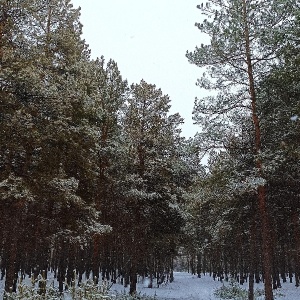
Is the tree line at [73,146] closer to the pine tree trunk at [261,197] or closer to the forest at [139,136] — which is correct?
the forest at [139,136]

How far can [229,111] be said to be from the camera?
1673cm

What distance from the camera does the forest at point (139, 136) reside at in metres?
12.5

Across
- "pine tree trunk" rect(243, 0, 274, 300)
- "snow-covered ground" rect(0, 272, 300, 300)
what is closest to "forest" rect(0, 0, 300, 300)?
"pine tree trunk" rect(243, 0, 274, 300)

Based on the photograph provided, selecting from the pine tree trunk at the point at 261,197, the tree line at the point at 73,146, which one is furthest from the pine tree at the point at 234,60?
the tree line at the point at 73,146

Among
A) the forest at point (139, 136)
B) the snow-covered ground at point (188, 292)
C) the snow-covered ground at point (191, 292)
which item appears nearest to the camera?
the forest at point (139, 136)

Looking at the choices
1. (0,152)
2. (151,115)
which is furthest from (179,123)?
(0,152)

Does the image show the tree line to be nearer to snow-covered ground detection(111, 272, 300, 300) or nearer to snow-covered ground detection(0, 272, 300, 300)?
snow-covered ground detection(0, 272, 300, 300)

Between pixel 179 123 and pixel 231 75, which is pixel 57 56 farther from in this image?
pixel 179 123

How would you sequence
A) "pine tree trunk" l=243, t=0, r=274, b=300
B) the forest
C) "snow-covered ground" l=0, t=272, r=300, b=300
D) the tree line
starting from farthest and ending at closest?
"snow-covered ground" l=0, t=272, r=300, b=300
"pine tree trunk" l=243, t=0, r=274, b=300
the forest
the tree line

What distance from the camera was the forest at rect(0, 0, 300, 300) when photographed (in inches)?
492

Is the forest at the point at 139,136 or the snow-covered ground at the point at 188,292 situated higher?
the forest at the point at 139,136

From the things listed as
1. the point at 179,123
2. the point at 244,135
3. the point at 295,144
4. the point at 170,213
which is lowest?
the point at 170,213

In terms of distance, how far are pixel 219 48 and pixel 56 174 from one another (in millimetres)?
8477

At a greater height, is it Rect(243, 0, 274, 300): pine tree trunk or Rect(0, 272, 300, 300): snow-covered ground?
Rect(243, 0, 274, 300): pine tree trunk
